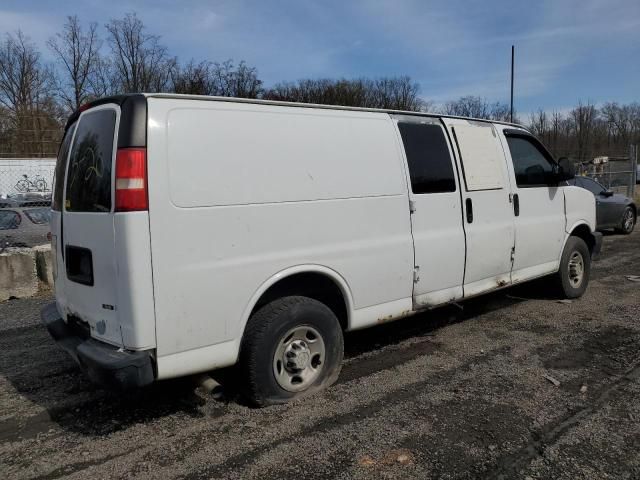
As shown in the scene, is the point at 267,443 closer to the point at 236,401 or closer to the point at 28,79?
the point at 236,401

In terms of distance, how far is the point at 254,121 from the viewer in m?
3.54

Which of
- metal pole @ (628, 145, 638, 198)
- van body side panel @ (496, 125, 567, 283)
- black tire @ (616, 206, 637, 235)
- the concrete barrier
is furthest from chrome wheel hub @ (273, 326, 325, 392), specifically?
metal pole @ (628, 145, 638, 198)

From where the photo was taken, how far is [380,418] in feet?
11.7

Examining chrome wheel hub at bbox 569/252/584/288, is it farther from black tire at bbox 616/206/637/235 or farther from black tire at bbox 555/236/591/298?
black tire at bbox 616/206/637/235

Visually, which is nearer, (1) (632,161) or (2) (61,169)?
(2) (61,169)

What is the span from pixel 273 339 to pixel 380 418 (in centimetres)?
91

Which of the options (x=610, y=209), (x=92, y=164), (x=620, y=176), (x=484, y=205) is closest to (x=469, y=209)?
(x=484, y=205)

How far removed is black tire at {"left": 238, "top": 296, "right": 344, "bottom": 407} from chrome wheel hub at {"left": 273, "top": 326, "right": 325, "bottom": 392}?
16 millimetres

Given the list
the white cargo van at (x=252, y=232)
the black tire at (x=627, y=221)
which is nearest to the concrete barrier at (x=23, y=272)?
the white cargo van at (x=252, y=232)

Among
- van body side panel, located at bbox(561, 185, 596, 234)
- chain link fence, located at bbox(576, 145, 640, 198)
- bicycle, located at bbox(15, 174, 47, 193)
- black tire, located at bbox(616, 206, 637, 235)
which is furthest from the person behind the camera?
bicycle, located at bbox(15, 174, 47, 193)

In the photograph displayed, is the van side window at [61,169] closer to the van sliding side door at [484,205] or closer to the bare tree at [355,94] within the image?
the van sliding side door at [484,205]

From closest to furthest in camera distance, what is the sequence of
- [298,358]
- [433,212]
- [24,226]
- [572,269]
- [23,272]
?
[298,358]
[433,212]
[572,269]
[23,272]
[24,226]

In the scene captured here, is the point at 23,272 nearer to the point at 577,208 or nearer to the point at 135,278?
the point at 135,278

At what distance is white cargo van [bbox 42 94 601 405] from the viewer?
307 cm
